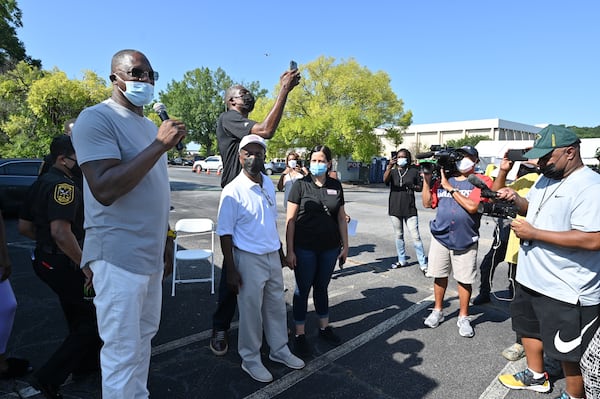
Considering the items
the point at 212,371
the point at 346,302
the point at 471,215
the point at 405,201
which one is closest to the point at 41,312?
the point at 212,371

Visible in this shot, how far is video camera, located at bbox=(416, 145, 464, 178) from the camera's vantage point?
3863mm

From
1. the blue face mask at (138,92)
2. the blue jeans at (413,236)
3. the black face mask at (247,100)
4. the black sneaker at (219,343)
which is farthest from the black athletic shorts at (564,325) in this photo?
the blue jeans at (413,236)

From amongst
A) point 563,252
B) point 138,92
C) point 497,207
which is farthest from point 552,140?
point 138,92

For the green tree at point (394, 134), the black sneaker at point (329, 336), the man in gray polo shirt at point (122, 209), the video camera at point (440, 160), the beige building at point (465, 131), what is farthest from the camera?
the beige building at point (465, 131)

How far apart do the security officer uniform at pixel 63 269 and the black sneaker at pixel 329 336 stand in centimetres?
204

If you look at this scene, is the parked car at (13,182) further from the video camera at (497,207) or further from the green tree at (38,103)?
the video camera at (497,207)

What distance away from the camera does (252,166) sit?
2895mm

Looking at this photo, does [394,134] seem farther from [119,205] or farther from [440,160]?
[119,205]

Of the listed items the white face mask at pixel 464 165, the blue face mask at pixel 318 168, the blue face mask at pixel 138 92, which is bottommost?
the blue face mask at pixel 318 168

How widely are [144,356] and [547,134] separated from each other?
3191 mm

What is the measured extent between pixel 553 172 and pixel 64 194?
362 cm

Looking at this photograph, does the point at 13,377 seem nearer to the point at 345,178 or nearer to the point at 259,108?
the point at 259,108

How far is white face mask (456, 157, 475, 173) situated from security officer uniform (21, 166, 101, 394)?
3736 mm

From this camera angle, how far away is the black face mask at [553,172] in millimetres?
2573
